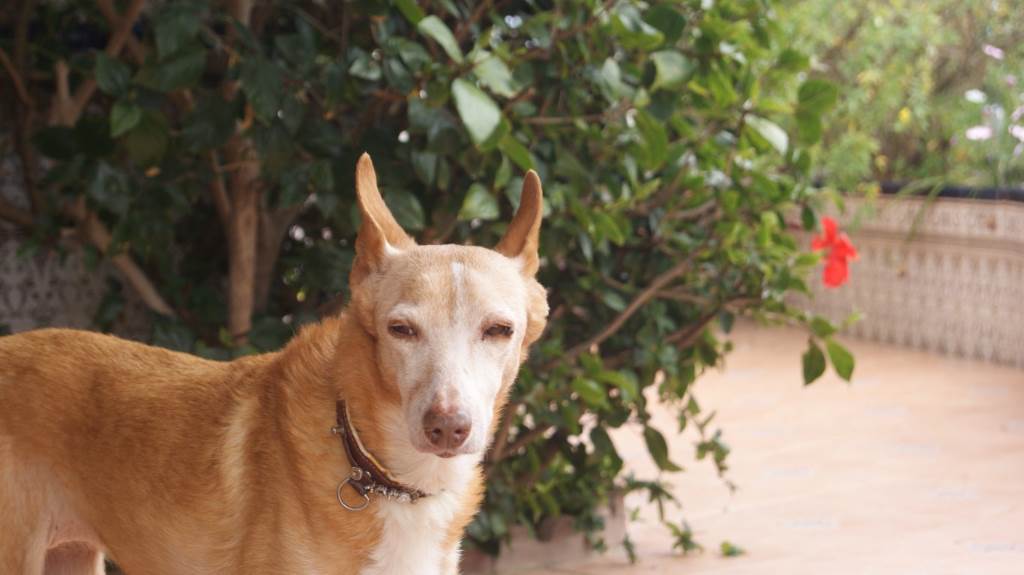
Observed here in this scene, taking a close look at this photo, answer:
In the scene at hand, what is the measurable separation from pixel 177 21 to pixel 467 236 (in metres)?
0.96

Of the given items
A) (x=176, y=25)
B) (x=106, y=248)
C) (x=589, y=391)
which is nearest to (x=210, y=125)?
(x=176, y=25)

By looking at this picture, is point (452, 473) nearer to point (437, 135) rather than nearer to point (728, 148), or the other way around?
point (437, 135)

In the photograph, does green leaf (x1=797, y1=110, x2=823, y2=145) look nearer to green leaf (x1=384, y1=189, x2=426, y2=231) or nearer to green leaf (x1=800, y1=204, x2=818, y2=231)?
green leaf (x1=800, y1=204, x2=818, y2=231)

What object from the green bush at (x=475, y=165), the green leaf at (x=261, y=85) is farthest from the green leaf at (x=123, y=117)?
the green leaf at (x=261, y=85)

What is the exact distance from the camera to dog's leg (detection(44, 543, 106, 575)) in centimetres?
273

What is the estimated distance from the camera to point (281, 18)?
12.9 feet

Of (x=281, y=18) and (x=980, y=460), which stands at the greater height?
(x=281, y=18)

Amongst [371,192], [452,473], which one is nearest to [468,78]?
[371,192]

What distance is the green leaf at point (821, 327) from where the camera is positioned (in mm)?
3619

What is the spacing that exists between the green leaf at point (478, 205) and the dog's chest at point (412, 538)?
2.88 feet

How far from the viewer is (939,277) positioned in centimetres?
877

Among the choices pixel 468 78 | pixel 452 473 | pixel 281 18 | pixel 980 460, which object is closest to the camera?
pixel 452 473

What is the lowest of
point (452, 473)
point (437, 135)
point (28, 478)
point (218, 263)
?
point (218, 263)

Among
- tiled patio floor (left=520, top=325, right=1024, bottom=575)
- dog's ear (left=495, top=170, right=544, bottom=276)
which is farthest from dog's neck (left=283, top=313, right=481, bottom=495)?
tiled patio floor (left=520, top=325, right=1024, bottom=575)
